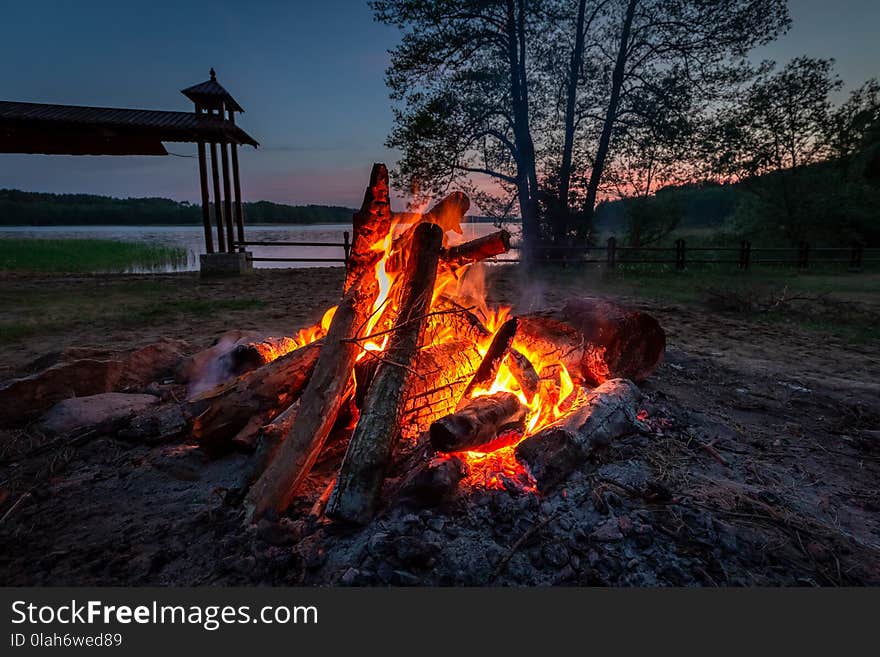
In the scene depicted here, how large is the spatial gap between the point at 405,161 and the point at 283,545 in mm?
15088

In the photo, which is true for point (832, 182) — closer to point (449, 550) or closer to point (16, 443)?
point (449, 550)

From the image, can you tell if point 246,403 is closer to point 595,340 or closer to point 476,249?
point 476,249

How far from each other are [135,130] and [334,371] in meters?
14.8

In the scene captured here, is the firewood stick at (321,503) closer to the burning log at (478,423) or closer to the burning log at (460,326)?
the burning log at (478,423)

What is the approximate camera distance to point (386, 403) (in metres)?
2.54

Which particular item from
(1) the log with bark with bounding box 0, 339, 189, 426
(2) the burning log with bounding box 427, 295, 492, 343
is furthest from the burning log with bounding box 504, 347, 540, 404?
(1) the log with bark with bounding box 0, 339, 189, 426

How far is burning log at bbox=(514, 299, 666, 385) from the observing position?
3.60 m

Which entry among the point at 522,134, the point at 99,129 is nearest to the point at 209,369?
the point at 99,129

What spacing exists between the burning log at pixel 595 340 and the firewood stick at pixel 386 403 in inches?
39.0

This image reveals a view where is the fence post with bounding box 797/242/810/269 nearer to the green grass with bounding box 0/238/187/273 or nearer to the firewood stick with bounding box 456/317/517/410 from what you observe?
the firewood stick with bounding box 456/317/517/410

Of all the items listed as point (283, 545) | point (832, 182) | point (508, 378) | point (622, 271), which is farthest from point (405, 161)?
point (832, 182)

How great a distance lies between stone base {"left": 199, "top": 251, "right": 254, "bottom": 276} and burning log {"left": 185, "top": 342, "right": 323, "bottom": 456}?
43.9 ft

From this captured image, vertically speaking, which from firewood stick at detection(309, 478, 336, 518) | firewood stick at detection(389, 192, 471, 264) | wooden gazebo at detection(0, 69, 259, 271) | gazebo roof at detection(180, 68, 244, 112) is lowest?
firewood stick at detection(309, 478, 336, 518)

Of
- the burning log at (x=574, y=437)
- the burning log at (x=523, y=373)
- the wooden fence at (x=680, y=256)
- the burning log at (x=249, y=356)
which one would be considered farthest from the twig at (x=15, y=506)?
the wooden fence at (x=680, y=256)
